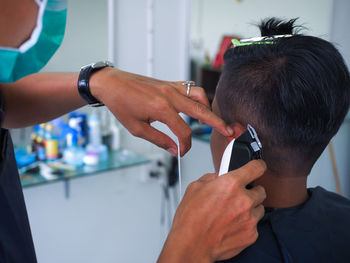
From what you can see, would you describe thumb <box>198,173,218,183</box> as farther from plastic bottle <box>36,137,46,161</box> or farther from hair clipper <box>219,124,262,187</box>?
plastic bottle <box>36,137,46,161</box>

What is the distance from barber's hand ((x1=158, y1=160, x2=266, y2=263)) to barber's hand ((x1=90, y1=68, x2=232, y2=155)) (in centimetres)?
17

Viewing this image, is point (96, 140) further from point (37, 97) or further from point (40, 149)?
point (37, 97)

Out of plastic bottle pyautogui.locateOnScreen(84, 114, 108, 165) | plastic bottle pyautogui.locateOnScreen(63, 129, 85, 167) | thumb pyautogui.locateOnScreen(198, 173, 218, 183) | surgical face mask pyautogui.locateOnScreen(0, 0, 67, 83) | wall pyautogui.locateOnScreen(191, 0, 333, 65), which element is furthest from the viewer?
wall pyautogui.locateOnScreen(191, 0, 333, 65)

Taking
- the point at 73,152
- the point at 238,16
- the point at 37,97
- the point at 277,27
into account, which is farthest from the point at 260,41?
the point at 238,16

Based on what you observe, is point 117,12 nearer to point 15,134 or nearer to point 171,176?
point 15,134

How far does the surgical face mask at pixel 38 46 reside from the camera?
62 centimetres

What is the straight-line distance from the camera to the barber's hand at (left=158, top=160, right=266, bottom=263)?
62 cm

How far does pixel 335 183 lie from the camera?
2701 mm

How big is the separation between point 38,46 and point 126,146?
174 cm

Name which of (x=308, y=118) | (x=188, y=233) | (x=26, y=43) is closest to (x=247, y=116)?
(x=308, y=118)

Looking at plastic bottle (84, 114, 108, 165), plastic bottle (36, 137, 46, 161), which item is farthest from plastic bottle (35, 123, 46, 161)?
plastic bottle (84, 114, 108, 165)

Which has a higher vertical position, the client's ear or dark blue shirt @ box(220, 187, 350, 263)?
the client's ear

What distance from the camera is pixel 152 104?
31.2 inches

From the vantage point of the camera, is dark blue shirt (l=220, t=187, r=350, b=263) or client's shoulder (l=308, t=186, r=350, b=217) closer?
dark blue shirt (l=220, t=187, r=350, b=263)
